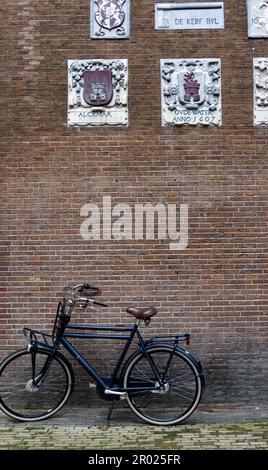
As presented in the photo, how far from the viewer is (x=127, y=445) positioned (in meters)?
5.00

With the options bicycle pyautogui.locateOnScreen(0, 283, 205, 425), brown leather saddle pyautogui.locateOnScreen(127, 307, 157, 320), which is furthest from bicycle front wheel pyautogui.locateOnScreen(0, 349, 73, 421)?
brown leather saddle pyautogui.locateOnScreen(127, 307, 157, 320)

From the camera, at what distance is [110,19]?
6.34 metres

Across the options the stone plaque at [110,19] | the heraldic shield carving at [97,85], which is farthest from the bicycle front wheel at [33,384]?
the stone plaque at [110,19]

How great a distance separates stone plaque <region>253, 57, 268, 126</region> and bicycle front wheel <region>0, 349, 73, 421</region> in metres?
3.30

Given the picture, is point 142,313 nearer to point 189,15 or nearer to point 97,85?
point 97,85

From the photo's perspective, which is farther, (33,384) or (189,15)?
(189,15)

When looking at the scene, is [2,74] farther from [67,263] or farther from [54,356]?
[54,356]

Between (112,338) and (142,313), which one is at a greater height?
(142,313)

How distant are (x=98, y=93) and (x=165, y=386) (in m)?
3.16

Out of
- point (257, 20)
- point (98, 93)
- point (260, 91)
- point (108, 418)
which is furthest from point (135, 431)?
point (257, 20)

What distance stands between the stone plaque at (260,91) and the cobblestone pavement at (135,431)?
10.2ft

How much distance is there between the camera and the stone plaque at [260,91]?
6316 millimetres

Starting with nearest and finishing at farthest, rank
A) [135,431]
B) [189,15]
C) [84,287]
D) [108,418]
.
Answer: [135,431], [108,418], [84,287], [189,15]

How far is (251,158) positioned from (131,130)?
1336 millimetres
